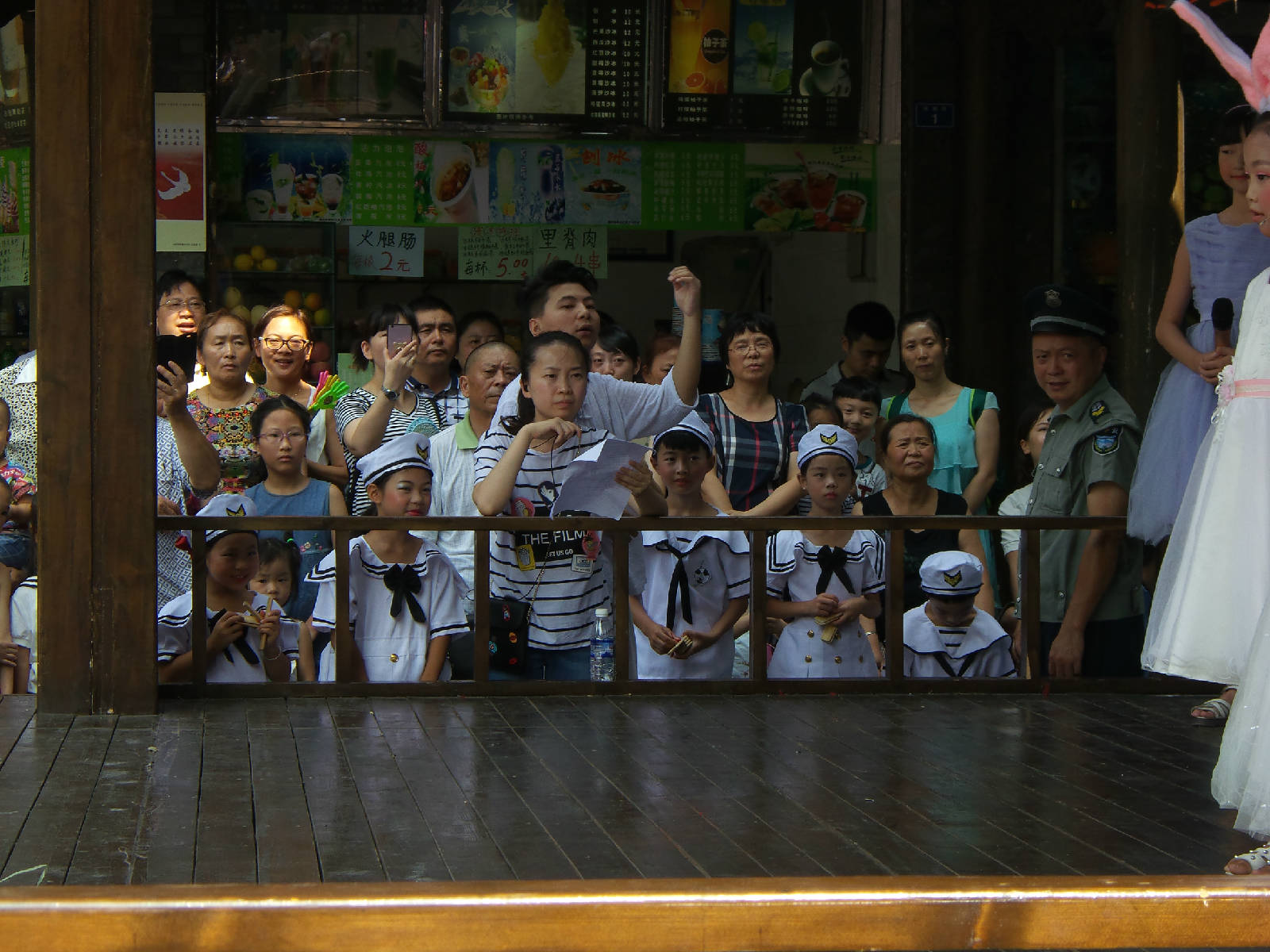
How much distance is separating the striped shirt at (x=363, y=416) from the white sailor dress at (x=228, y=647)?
557 millimetres

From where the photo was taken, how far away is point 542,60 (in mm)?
7684

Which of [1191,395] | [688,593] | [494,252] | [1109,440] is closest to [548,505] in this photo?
[688,593]

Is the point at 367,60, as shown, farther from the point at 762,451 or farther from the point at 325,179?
the point at 762,451

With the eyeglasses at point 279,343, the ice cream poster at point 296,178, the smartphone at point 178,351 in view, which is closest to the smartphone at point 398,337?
the eyeglasses at point 279,343

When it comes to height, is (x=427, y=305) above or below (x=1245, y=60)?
below

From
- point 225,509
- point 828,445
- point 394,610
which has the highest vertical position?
point 828,445

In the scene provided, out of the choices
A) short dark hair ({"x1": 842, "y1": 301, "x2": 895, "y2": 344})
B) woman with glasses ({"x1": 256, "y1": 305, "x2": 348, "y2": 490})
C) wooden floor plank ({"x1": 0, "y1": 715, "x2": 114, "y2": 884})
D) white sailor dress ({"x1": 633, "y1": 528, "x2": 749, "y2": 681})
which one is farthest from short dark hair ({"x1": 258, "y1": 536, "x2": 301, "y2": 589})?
short dark hair ({"x1": 842, "y1": 301, "x2": 895, "y2": 344})

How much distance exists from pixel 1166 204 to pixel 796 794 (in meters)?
2.80

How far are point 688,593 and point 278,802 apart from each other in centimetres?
159

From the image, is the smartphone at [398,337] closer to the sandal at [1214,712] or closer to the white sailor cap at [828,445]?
the white sailor cap at [828,445]

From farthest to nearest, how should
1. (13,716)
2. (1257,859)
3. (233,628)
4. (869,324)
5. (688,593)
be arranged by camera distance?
(869,324)
(688,593)
(233,628)
(13,716)
(1257,859)

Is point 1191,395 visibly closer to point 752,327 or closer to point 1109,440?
point 1109,440

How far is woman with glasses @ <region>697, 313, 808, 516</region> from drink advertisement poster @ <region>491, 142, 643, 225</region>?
2767 millimetres

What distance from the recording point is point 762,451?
Answer: 5.22 metres
